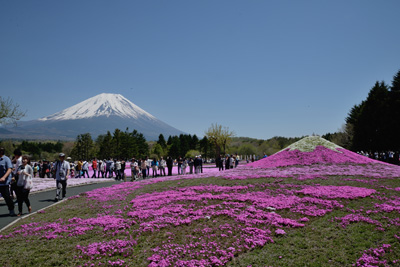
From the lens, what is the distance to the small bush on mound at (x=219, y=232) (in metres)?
6.01

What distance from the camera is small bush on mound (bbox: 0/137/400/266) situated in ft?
19.7

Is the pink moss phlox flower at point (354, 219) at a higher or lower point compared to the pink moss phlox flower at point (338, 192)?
lower

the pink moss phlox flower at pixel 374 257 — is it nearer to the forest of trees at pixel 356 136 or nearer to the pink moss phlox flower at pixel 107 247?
the pink moss phlox flower at pixel 107 247

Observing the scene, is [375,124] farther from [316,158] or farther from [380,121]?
[316,158]

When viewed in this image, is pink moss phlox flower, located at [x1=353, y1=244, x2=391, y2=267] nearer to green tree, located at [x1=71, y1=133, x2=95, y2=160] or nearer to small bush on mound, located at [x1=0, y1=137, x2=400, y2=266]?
small bush on mound, located at [x1=0, y1=137, x2=400, y2=266]

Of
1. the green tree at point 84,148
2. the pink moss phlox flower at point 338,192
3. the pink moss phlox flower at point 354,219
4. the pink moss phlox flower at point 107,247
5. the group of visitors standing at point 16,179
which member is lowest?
the pink moss phlox flower at point 107,247

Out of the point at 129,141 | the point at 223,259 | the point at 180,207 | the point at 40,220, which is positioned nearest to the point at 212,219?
the point at 180,207

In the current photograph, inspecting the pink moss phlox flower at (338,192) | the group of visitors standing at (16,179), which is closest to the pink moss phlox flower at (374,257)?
the pink moss phlox flower at (338,192)

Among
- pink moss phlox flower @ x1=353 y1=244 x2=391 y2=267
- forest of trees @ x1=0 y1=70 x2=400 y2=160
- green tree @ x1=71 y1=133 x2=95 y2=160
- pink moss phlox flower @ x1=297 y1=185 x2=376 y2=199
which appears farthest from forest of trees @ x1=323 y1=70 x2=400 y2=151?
green tree @ x1=71 y1=133 x2=95 y2=160

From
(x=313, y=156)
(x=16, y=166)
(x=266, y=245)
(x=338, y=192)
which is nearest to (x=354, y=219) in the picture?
(x=266, y=245)

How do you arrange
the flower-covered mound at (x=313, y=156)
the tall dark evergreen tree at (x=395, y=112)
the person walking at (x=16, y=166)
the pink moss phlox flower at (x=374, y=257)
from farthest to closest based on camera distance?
the tall dark evergreen tree at (x=395, y=112), the flower-covered mound at (x=313, y=156), the person walking at (x=16, y=166), the pink moss phlox flower at (x=374, y=257)

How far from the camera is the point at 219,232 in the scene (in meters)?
7.41

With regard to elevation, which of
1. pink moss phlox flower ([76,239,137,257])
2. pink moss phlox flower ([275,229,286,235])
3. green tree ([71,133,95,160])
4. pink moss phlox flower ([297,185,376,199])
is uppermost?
green tree ([71,133,95,160])

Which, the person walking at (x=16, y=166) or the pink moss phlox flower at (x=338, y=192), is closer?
the person walking at (x=16, y=166)
